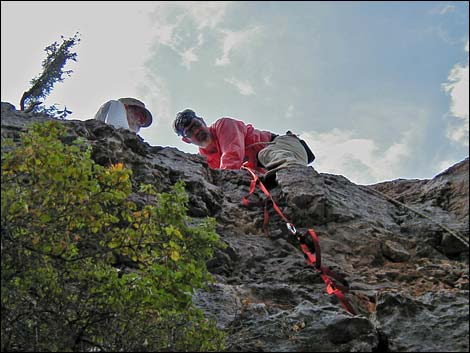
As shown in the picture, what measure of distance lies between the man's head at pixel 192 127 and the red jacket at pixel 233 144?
0.11 meters

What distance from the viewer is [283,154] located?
23.4ft

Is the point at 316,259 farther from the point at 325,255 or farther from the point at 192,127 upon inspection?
the point at 192,127

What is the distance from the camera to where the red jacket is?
770 cm

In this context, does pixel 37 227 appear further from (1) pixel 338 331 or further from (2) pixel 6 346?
(1) pixel 338 331

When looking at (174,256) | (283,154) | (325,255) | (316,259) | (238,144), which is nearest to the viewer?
(174,256)

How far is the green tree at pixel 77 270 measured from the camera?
9.36ft

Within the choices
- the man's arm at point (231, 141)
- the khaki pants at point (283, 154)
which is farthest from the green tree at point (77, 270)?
the man's arm at point (231, 141)

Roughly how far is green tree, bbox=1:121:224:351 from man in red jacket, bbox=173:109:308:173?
12.1 feet

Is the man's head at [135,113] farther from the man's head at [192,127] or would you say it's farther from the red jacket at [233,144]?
the red jacket at [233,144]

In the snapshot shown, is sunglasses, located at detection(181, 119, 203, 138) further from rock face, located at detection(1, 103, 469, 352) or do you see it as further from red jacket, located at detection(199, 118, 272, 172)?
rock face, located at detection(1, 103, 469, 352)

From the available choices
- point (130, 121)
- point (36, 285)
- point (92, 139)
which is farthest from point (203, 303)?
point (130, 121)

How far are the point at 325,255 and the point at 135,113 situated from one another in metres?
4.55

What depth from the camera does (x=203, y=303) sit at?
412cm

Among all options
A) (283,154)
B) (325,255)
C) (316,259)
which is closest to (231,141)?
(283,154)
